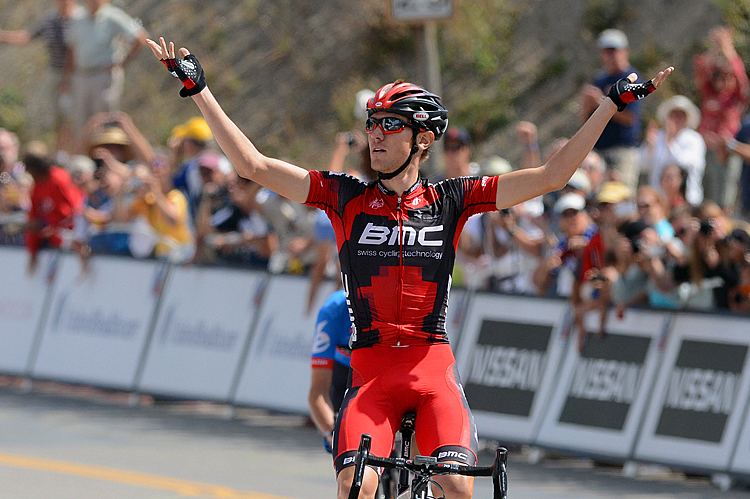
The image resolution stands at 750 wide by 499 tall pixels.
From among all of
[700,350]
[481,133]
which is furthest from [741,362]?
[481,133]

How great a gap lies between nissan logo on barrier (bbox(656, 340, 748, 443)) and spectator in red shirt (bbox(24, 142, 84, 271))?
7.45m

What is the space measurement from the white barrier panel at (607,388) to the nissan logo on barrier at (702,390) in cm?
22

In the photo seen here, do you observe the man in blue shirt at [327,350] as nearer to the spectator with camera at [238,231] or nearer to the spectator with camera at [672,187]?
the spectator with camera at [672,187]

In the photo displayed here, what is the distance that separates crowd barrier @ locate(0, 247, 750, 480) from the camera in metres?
9.37

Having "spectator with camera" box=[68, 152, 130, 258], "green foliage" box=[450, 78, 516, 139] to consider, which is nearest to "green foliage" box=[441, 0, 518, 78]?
"green foliage" box=[450, 78, 516, 139]

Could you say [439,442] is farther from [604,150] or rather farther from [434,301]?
[604,150]

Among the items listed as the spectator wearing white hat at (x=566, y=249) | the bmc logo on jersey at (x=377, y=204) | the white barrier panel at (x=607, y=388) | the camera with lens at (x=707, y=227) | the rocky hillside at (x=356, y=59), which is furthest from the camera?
the rocky hillside at (x=356, y=59)

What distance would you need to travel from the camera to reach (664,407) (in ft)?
31.2

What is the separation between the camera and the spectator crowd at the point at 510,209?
973 cm

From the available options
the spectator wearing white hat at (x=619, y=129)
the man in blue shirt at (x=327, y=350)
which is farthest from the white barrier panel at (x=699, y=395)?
the man in blue shirt at (x=327, y=350)

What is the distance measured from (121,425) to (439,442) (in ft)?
24.6

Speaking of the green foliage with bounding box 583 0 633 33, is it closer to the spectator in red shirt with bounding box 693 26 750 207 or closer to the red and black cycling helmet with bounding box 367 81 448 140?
the spectator in red shirt with bounding box 693 26 750 207

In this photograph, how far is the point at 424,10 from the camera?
11.3 metres

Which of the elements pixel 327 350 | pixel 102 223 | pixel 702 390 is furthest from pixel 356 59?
pixel 327 350
